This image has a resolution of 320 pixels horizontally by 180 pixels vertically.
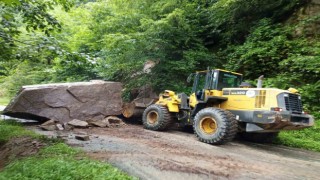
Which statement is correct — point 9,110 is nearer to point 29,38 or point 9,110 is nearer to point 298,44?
point 29,38

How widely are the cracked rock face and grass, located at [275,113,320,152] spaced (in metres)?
6.01

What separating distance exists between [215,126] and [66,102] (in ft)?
18.4

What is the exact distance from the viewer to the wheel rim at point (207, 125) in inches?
295

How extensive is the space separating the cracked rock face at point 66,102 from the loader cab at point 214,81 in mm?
3721

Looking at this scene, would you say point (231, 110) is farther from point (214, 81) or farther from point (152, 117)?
point (152, 117)

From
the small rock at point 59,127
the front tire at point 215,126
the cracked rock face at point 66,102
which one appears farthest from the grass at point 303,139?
the small rock at point 59,127

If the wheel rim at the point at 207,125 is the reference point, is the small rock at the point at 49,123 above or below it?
below

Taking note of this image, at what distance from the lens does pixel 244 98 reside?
7.34 m

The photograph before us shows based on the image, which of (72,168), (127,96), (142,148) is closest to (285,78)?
(142,148)

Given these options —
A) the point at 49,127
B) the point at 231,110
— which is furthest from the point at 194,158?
the point at 49,127

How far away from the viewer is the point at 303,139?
7.93 m

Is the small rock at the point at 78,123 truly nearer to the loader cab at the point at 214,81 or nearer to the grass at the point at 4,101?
the loader cab at the point at 214,81

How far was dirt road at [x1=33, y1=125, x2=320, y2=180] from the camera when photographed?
15.4 feet

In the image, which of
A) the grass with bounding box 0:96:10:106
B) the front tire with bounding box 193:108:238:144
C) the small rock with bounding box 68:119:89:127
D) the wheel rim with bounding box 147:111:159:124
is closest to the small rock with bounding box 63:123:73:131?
the small rock with bounding box 68:119:89:127
